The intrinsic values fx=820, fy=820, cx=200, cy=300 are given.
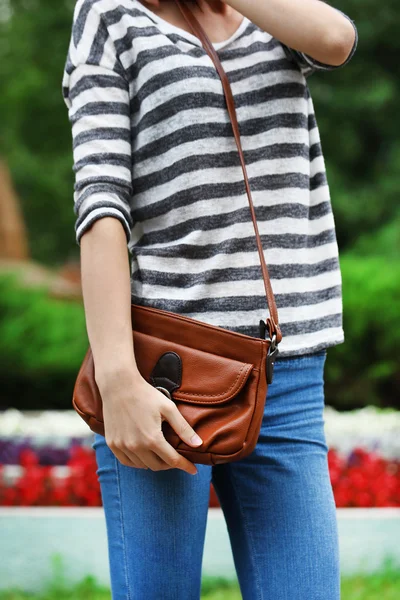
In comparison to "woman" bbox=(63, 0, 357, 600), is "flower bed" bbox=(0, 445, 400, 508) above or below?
below

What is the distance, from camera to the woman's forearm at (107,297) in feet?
4.45

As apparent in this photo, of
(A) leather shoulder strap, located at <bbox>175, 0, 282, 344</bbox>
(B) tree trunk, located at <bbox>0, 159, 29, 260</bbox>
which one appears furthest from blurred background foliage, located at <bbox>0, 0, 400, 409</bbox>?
(A) leather shoulder strap, located at <bbox>175, 0, 282, 344</bbox>

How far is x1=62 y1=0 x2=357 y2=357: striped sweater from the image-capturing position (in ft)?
4.79

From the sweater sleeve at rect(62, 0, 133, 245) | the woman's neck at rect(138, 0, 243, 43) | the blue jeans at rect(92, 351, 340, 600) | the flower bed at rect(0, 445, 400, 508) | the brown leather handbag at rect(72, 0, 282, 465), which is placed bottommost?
the flower bed at rect(0, 445, 400, 508)

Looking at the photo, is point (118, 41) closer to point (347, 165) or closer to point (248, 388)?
point (248, 388)

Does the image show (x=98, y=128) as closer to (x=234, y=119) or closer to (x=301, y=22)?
(x=234, y=119)

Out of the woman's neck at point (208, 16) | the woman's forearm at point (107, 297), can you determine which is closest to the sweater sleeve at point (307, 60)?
the woman's neck at point (208, 16)

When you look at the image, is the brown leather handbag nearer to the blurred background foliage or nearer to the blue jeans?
the blue jeans

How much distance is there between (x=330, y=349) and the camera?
5156mm

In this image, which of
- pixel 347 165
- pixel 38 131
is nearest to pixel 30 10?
pixel 38 131

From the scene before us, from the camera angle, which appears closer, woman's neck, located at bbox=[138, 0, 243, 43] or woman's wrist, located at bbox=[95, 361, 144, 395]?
woman's wrist, located at bbox=[95, 361, 144, 395]

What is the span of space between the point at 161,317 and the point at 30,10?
1165 centimetres

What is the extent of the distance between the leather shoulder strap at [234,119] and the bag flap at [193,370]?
0.10 m

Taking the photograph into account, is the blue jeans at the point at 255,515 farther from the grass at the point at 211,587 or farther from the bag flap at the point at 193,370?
the grass at the point at 211,587
